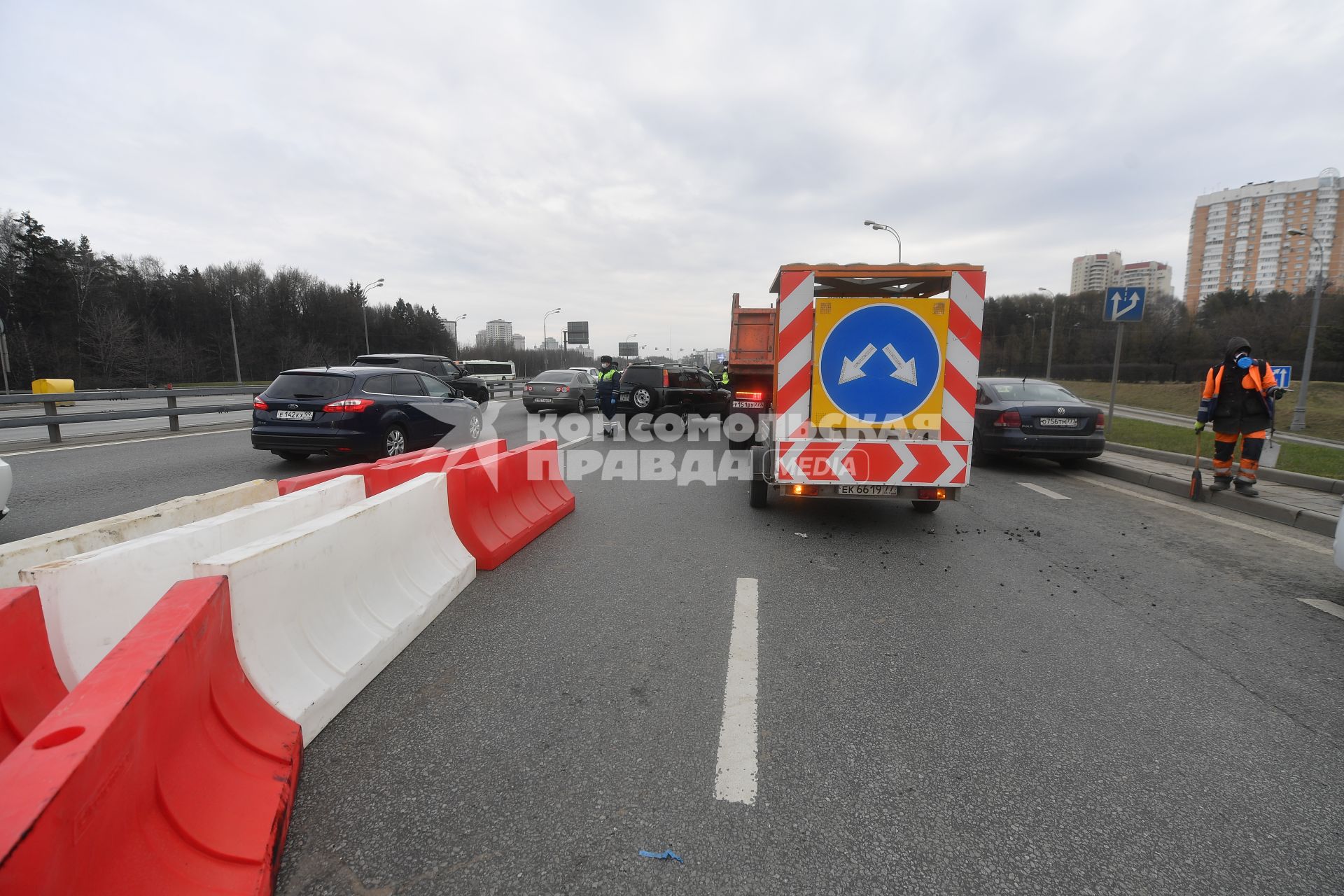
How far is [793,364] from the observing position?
620cm

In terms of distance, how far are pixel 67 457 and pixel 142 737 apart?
37.9 ft

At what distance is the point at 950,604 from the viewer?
14.3ft

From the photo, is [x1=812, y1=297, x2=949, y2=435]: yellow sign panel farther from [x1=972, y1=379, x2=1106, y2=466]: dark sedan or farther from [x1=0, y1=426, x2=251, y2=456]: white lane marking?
[x1=0, y1=426, x2=251, y2=456]: white lane marking

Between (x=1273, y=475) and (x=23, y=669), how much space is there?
12.7 metres

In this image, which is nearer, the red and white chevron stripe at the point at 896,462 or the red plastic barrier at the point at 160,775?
the red plastic barrier at the point at 160,775

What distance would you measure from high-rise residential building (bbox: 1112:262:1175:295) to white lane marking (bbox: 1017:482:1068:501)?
347 ft

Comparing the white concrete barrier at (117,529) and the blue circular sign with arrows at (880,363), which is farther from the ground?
the blue circular sign with arrows at (880,363)

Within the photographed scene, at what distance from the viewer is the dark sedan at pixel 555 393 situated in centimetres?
2205

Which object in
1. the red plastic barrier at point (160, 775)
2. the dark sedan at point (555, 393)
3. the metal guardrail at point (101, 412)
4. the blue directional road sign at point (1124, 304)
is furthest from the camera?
the dark sedan at point (555, 393)

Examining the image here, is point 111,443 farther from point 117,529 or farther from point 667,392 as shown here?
point 667,392

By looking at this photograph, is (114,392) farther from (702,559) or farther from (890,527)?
(890,527)

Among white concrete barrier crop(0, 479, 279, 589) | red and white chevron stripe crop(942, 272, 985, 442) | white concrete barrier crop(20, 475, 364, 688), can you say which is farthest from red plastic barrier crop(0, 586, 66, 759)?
red and white chevron stripe crop(942, 272, 985, 442)

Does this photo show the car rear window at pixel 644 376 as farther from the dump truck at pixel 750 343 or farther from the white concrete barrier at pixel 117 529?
the white concrete barrier at pixel 117 529

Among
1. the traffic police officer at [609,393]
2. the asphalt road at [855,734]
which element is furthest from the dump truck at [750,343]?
the asphalt road at [855,734]
